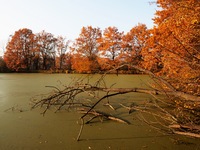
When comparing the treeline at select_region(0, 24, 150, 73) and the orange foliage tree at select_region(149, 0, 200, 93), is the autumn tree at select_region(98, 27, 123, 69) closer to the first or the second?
the treeline at select_region(0, 24, 150, 73)

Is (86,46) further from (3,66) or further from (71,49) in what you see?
(3,66)

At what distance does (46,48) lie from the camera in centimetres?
2725

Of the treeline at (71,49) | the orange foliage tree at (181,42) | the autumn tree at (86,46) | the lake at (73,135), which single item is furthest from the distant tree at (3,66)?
the lake at (73,135)

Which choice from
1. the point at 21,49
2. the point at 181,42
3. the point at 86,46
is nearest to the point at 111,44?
the point at 86,46

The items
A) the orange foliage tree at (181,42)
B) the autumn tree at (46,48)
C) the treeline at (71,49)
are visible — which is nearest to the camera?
the orange foliage tree at (181,42)

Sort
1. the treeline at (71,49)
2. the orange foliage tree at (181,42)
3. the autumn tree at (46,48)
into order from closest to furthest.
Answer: the orange foliage tree at (181,42)
the treeline at (71,49)
the autumn tree at (46,48)

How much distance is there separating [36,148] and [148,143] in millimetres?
1416

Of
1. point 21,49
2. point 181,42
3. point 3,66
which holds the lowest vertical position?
point 3,66

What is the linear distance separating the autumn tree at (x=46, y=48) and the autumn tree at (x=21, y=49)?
0.97 m

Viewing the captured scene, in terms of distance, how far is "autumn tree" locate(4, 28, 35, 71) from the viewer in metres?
24.9

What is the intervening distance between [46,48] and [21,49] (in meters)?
2.70

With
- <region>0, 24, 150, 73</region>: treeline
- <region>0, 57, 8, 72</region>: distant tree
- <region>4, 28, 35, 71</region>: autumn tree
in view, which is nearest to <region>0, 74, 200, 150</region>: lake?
<region>0, 24, 150, 73</region>: treeline

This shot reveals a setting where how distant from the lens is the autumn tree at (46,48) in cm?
2695

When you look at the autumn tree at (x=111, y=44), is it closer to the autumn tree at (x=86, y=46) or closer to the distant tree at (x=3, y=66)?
the autumn tree at (x=86, y=46)
